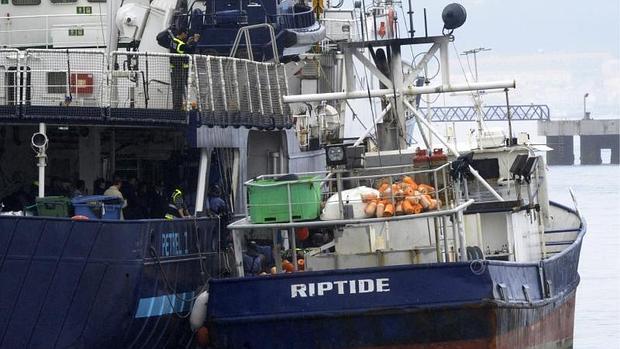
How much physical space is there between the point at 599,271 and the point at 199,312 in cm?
2783

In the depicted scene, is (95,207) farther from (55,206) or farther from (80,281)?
(80,281)

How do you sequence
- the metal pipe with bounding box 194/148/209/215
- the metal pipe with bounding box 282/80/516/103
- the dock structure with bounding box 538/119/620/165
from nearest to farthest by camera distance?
1. the metal pipe with bounding box 194/148/209/215
2. the metal pipe with bounding box 282/80/516/103
3. the dock structure with bounding box 538/119/620/165

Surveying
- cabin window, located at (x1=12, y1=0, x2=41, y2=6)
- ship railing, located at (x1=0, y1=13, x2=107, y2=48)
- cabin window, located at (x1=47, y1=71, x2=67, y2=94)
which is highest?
cabin window, located at (x1=12, y1=0, x2=41, y2=6)

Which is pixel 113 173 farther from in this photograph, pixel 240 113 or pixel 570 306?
pixel 570 306

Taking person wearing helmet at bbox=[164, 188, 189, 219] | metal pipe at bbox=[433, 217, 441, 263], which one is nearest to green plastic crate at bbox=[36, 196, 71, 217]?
person wearing helmet at bbox=[164, 188, 189, 219]

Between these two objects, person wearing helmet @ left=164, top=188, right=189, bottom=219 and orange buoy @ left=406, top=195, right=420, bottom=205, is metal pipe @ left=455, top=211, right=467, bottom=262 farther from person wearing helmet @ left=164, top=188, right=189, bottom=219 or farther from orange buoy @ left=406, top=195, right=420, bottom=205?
person wearing helmet @ left=164, top=188, right=189, bottom=219

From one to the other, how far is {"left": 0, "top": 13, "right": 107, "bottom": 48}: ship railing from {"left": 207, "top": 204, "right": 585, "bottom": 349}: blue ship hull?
8.07m

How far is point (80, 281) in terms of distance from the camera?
2159 cm

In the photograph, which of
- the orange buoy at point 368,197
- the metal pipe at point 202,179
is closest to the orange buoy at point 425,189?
the orange buoy at point 368,197

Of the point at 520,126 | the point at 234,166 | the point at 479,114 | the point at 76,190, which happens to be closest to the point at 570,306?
the point at 479,114

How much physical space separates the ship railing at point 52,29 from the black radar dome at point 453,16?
6.31m

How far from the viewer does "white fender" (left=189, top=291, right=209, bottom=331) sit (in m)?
23.6

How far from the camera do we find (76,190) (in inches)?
974

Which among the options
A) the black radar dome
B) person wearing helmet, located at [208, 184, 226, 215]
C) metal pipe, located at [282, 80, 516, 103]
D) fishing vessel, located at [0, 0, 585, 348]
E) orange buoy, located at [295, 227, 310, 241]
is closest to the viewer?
fishing vessel, located at [0, 0, 585, 348]
